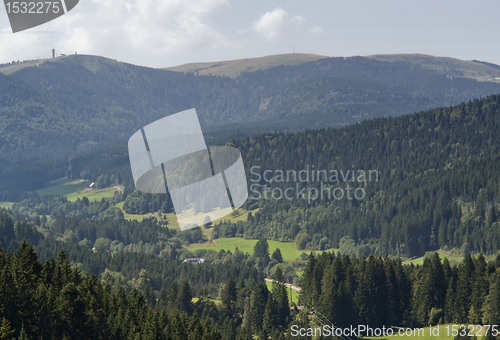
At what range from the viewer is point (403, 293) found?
139m

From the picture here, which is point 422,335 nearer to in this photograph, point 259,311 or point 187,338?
point 259,311

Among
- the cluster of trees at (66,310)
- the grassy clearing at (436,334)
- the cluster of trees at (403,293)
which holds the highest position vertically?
the cluster of trees at (66,310)

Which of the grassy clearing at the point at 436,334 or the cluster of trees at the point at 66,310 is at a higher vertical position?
the cluster of trees at the point at 66,310

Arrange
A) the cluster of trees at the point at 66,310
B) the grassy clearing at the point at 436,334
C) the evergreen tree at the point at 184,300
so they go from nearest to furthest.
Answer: the cluster of trees at the point at 66,310
the grassy clearing at the point at 436,334
the evergreen tree at the point at 184,300

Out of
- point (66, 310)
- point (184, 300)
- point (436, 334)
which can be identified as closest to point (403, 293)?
point (436, 334)

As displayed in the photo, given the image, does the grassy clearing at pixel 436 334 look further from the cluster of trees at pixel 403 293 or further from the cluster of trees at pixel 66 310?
the cluster of trees at pixel 66 310

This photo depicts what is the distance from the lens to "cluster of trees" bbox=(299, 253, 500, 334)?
132 metres

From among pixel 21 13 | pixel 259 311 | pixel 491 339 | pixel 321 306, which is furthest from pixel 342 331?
pixel 21 13

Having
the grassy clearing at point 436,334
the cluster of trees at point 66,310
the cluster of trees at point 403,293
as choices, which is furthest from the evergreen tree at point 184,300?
the grassy clearing at point 436,334

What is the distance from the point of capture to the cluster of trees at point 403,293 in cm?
13162

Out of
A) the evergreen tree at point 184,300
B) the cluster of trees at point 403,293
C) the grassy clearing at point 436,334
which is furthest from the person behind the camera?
the evergreen tree at point 184,300

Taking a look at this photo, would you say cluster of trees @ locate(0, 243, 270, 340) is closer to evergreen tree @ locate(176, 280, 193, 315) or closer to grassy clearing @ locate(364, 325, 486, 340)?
evergreen tree @ locate(176, 280, 193, 315)

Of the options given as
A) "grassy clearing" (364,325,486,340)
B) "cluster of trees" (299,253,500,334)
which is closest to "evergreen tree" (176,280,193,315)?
"cluster of trees" (299,253,500,334)

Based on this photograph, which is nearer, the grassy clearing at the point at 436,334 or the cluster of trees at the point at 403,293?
the grassy clearing at the point at 436,334
